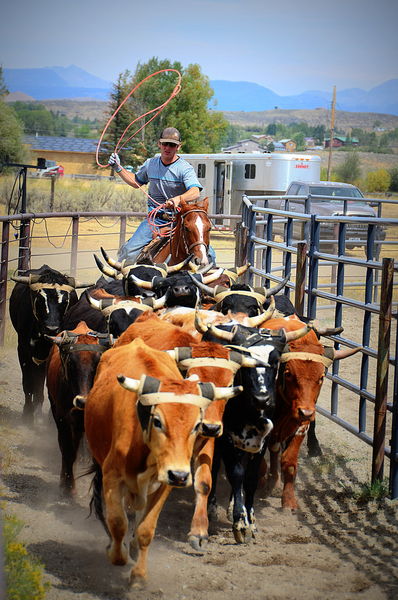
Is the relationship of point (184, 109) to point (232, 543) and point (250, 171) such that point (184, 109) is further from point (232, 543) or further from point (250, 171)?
point (232, 543)

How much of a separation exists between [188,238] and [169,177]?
4.91 feet

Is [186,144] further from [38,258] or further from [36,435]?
[36,435]

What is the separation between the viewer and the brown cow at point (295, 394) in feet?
20.2

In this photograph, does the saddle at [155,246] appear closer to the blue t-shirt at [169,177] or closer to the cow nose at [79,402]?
the blue t-shirt at [169,177]

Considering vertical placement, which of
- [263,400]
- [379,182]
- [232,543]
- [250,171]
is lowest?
[232,543]

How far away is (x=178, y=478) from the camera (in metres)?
4.21

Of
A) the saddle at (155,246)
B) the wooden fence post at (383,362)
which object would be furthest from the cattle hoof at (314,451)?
the saddle at (155,246)

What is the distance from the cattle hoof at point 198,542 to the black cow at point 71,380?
1.23 meters

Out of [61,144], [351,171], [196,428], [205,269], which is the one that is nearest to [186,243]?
[205,269]

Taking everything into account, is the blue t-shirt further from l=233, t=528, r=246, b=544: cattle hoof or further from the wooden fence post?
l=233, t=528, r=246, b=544: cattle hoof

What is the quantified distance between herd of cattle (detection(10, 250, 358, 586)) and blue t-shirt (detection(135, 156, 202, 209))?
6.65ft

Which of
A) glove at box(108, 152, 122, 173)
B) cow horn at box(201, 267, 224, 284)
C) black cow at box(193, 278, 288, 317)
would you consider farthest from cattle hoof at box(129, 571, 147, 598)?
glove at box(108, 152, 122, 173)

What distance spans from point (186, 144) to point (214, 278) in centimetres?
4485

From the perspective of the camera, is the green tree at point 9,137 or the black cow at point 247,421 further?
the green tree at point 9,137
